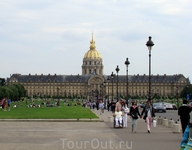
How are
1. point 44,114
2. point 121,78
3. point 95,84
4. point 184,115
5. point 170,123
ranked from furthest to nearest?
1. point 121,78
2. point 95,84
3. point 44,114
4. point 170,123
5. point 184,115

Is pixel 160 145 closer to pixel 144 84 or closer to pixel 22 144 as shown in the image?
pixel 22 144

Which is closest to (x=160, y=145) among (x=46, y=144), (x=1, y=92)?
(x=46, y=144)

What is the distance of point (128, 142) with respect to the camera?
14.8 m

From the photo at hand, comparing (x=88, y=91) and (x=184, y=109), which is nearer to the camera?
(x=184, y=109)

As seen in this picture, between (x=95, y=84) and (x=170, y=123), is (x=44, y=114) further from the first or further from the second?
(x=95, y=84)

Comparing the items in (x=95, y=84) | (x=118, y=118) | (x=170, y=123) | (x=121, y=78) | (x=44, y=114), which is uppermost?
(x=121, y=78)

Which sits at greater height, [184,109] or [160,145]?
[184,109]

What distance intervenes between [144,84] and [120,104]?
17553cm

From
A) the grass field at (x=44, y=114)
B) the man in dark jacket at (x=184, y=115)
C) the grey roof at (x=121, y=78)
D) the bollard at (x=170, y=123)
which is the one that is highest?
the grey roof at (x=121, y=78)

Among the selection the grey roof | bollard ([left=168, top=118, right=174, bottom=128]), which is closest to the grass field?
bollard ([left=168, top=118, right=174, bottom=128])

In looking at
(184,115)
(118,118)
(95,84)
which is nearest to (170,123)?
(118,118)

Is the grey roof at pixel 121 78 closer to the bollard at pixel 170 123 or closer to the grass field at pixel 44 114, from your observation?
the grass field at pixel 44 114

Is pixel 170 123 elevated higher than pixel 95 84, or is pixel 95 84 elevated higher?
pixel 95 84

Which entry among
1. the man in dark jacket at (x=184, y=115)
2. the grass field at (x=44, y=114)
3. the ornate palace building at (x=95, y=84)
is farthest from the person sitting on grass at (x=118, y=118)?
the ornate palace building at (x=95, y=84)
